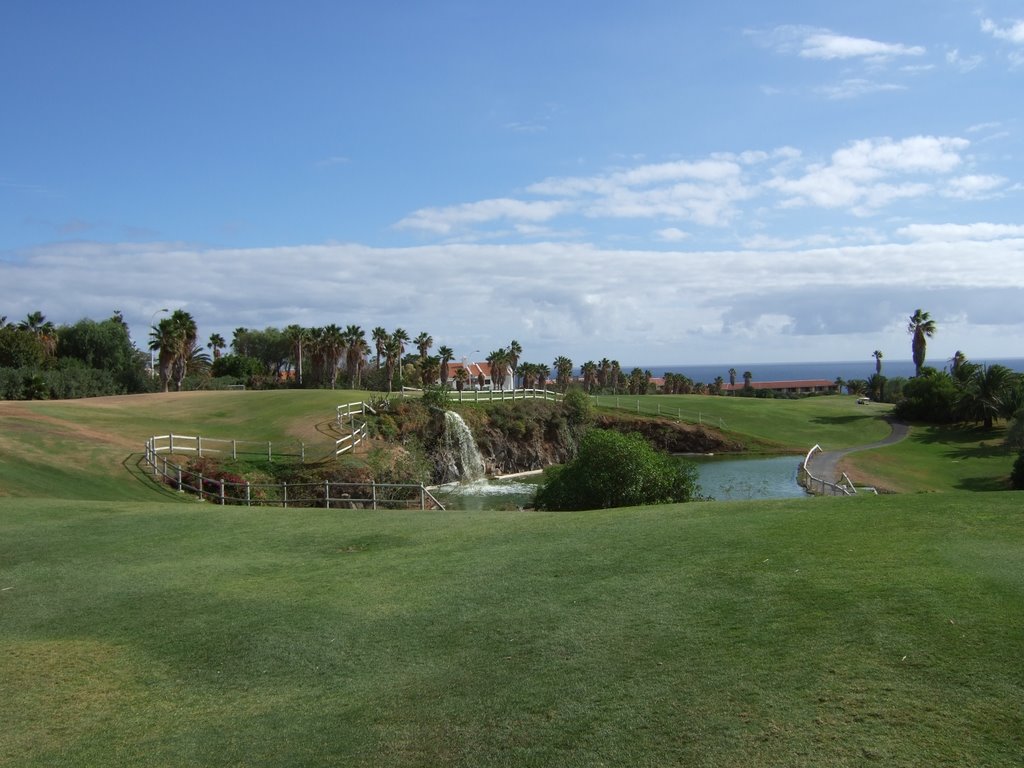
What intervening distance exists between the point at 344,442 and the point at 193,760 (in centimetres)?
3933

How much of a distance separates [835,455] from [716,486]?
18407 mm

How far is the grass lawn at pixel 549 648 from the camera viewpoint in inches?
293

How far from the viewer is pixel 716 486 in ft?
184

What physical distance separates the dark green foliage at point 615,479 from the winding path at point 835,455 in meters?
27.0

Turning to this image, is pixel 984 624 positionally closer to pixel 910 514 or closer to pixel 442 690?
pixel 442 690

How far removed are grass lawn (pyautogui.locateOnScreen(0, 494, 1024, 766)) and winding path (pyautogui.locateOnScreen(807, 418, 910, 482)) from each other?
1695 inches

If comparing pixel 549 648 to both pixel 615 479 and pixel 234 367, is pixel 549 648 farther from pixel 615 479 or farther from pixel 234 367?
pixel 234 367

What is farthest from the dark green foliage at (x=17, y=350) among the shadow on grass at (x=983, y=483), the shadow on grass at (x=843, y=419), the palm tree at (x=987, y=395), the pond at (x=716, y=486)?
the palm tree at (x=987, y=395)

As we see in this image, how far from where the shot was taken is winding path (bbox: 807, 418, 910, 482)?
57.2m

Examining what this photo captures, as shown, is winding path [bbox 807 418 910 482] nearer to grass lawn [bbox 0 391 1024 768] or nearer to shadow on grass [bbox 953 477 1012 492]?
shadow on grass [bbox 953 477 1012 492]

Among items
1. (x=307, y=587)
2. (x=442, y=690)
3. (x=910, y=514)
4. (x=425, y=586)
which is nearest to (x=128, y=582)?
(x=307, y=587)

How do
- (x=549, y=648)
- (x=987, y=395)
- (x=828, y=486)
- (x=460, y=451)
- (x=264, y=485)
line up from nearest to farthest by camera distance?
1. (x=549, y=648)
2. (x=264, y=485)
3. (x=828, y=486)
4. (x=460, y=451)
5. (x=987, y=395)

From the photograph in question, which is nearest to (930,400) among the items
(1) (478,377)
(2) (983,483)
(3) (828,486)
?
(2) (983,483)

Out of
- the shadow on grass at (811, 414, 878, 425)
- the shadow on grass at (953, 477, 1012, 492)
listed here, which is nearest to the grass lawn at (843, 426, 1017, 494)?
the shadow on grass at (953, 477, 1012, 492)
